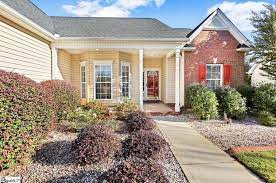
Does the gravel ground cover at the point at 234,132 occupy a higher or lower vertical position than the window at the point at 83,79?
lower

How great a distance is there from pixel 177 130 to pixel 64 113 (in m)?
4.23

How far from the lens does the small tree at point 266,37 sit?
421 inches

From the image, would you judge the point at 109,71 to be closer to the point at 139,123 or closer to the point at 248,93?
the point at 139,123

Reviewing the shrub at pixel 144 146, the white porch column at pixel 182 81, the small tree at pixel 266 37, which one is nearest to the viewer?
the shrub at pixel 144 146

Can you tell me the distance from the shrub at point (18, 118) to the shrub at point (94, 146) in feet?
3.43

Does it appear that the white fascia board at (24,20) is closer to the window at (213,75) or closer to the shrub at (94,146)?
the shrub at (94,146)

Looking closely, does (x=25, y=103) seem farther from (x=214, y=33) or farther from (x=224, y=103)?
(x=214, y=33)

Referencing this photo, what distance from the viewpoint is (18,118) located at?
4.64 meters

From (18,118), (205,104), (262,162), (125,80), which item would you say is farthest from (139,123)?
(125,80)

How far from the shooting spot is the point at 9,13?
6.69m

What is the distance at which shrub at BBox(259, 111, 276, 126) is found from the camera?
9.16 metres

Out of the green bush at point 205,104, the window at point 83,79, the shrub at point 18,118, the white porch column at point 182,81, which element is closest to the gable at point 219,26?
the white porch column at point 182,81

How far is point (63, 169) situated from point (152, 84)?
12964mm

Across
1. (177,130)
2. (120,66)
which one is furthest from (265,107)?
(120,66)
